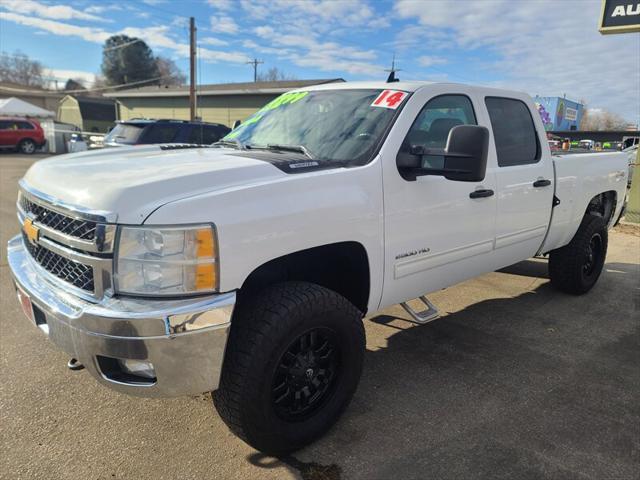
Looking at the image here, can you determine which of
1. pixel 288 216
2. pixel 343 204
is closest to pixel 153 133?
pixel 343 204

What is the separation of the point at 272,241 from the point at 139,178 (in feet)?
2.22

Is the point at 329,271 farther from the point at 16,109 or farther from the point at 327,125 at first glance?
the point at 16,109

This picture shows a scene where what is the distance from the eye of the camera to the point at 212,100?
3097cm

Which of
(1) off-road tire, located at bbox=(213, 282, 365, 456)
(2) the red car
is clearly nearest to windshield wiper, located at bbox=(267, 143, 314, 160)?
(1) off-road tire, located at bbox=(213, 282, 365, 456)

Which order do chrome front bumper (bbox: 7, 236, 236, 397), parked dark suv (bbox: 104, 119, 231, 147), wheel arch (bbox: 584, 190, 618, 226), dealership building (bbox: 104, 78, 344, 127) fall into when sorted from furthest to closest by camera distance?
dealership building (bbox: 104, 78, 344, 127)
parked dark suv (bbox: 104, 119, 231, 147)
wheel arch (bbox: 584, 190, 618, 226)
chrome front bumper (bbox: 7, 236, 236, 397)

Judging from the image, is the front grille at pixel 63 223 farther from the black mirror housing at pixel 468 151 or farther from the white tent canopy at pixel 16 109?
the white tent canopy at pixel 16 109

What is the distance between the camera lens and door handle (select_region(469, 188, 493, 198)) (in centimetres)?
336

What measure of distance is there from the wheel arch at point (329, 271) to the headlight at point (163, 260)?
1.52ft

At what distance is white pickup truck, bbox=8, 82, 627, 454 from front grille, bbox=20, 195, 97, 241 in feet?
0.03

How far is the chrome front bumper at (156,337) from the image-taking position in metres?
1.99

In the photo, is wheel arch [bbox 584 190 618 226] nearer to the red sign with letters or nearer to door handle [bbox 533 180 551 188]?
door handle [bbox 533 180 551 188]

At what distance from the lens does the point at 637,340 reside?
412 cm

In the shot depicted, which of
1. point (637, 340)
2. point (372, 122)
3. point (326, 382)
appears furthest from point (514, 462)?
point (637, 340)

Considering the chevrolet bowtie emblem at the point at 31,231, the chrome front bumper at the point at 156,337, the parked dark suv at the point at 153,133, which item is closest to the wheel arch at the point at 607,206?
the chrome front bumper at the point at 156,337
